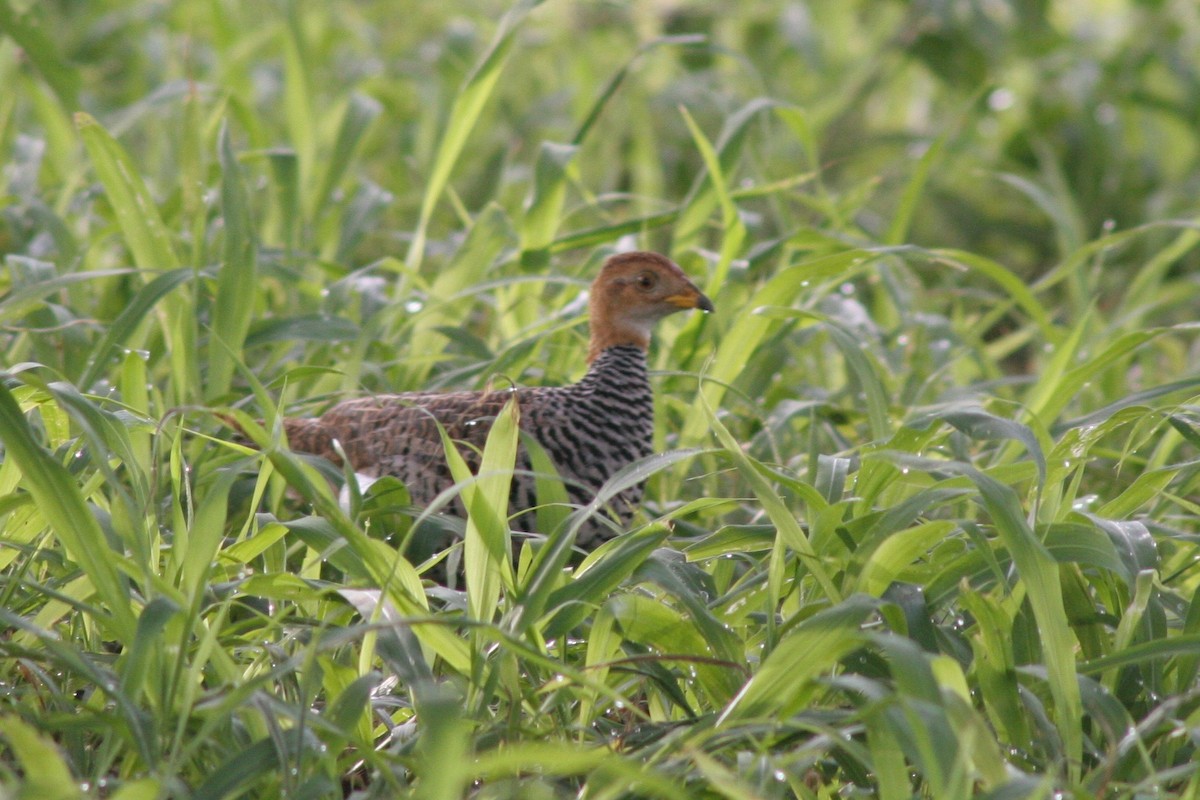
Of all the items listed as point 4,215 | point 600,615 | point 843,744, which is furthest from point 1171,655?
point 4,215

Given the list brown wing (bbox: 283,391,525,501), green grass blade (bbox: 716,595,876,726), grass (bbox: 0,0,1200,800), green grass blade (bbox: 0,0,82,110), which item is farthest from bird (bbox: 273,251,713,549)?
green grass blade (bbox: 0,0,82,110)

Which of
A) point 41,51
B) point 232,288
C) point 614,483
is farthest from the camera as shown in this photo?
point 41,51

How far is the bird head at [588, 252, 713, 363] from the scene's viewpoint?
3.97 metres

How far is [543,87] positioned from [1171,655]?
17.6 ft

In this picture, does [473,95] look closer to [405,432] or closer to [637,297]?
[637,297]

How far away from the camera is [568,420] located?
3717 mm

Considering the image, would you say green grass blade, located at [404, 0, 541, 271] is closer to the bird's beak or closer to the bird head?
the bird head

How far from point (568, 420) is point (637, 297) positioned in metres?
0.47

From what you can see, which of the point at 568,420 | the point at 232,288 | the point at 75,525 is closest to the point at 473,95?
the point at 232,288

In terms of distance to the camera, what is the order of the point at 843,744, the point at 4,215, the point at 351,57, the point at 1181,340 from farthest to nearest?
the point at 351,57, the point at 1181,340, the point at 4,215, the point at 843,744

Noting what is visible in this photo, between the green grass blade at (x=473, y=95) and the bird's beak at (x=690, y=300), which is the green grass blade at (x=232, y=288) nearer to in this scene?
the green grass blade at (x=473, y=95)

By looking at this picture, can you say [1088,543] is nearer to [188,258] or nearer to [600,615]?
[600,615]

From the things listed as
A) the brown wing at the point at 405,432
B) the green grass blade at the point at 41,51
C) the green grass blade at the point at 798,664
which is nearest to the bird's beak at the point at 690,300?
the brown wing at the point at 405,432

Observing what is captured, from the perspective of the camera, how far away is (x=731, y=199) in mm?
4449
